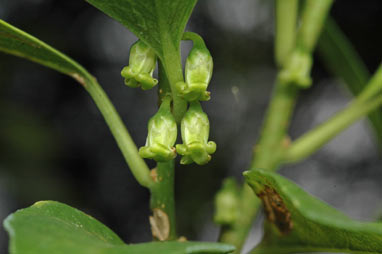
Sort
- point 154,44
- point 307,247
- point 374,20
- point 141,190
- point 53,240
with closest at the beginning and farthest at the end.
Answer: point 53,240, point 154,44, point 307,247, point 374,20, point 141,190

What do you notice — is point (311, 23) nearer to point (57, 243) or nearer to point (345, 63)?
point (345, 63)

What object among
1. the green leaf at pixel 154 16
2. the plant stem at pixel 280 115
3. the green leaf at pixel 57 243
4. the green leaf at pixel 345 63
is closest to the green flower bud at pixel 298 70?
the plant stem at pixel 280 115

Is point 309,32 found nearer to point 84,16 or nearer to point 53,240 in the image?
point 53,240

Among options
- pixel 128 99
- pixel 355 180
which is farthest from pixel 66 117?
pixel 355 180

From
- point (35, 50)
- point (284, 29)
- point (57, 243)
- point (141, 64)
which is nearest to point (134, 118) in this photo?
point (284, 29)

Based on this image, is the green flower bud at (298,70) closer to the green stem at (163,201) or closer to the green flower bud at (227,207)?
the green flower bud at (227,207)

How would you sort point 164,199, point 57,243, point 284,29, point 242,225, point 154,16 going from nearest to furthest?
1. point 57,243
2. point 154,16
3. point 164,199
4. point 242,225
5. point 284,29
